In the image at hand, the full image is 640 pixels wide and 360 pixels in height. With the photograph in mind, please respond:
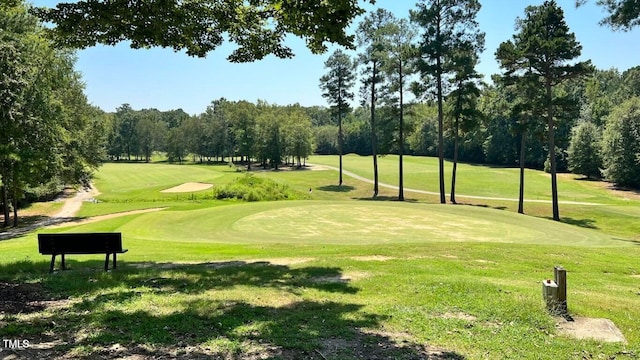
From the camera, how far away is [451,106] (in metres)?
41.1

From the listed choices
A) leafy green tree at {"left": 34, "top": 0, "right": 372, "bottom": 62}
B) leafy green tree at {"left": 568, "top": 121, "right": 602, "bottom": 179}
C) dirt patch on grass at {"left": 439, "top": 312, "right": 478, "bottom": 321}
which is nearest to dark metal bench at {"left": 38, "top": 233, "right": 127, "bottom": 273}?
leafy green tree at {"left": 34, "top": 0, "right": 372, "bottom": 62}

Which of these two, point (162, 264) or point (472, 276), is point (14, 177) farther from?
point (472, 276)

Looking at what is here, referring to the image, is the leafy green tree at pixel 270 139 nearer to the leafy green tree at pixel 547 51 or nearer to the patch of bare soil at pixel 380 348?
the leafy green tree at pixel 547 51

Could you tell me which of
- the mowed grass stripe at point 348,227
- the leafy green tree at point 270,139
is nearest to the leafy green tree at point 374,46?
the mowed grass stripe at point 348,227

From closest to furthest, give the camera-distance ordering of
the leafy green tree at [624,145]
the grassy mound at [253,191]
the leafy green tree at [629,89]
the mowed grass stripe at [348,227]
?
the mowed grass stripe at [348,227] → the grassy mound at [253,191] → the leafy green tree at [624,145] → the leafy green tree at [629,89]

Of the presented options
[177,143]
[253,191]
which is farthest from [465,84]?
[177,143]

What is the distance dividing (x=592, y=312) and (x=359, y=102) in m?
44.5

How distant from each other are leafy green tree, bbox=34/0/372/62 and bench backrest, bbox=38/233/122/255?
5.14 meters

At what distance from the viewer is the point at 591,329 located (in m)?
6.98

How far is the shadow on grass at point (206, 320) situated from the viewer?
18.9ft

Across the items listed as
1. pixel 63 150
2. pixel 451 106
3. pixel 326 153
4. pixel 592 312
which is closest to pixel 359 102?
pixel 451 106

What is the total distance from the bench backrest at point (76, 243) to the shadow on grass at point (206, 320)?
667 mm

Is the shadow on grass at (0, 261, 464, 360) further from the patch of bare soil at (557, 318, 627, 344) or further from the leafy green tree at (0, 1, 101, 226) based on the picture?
the leafy green tree at (0, 1, 101, 226)

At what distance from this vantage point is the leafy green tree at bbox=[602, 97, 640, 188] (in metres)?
55.9
